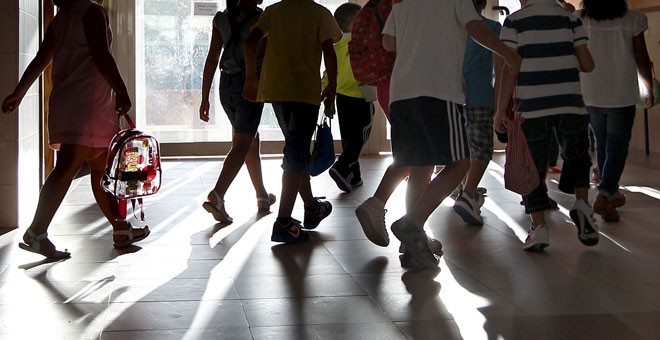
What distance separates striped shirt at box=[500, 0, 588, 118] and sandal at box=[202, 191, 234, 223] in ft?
6.59

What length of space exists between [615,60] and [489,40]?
212 cm

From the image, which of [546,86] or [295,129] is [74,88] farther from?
[546,86]

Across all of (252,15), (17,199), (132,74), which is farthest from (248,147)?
(132,74)

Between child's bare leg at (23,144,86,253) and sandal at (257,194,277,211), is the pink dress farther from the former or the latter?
sandal at (257,194,277,211)

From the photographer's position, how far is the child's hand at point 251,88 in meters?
5.57

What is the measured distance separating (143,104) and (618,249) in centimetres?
715

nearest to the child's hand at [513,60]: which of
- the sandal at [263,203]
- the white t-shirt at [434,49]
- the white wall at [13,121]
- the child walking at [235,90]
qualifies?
the white t-shirt at [434,49]

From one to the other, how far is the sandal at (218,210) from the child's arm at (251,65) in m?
0.78

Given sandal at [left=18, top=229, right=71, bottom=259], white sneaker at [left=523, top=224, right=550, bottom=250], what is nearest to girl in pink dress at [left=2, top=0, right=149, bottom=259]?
sandal at [left=18, top=229, right=71, bottom=259]

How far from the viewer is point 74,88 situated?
16.0 feet

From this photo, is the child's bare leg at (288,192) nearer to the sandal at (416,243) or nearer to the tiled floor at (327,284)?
the tiled floor at (327,284)

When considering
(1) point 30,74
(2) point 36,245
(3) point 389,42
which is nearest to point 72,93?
(1) point 30,74

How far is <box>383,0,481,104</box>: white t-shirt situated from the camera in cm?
449

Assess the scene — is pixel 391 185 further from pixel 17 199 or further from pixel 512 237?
pixel 17 199
